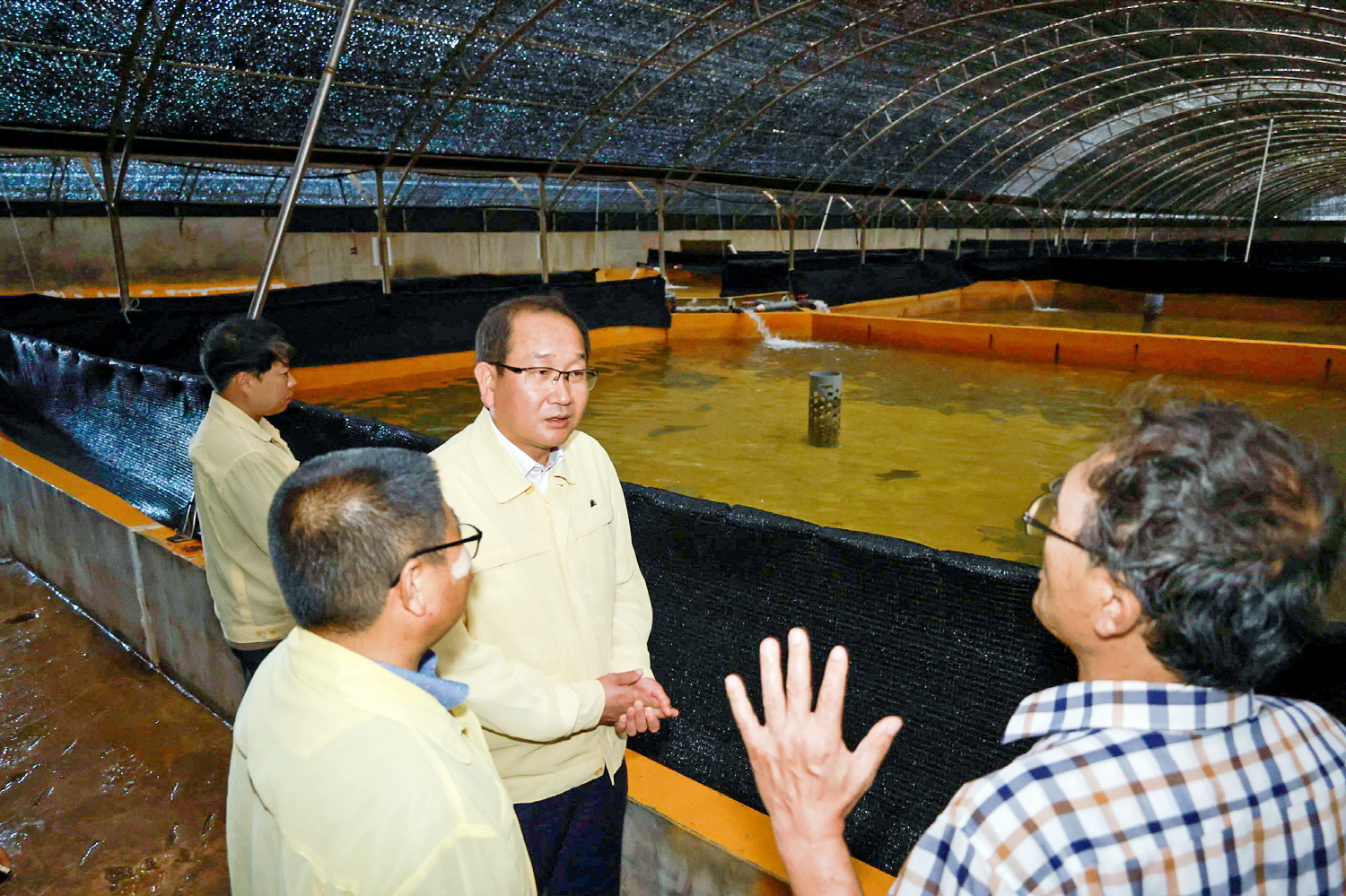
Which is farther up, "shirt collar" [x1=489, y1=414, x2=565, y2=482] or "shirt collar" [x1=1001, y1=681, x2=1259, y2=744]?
"shirt collar" [x1=489, y1=414, x2=565, y2=482]

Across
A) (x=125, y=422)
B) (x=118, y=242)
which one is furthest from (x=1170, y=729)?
(x=118, y=242)

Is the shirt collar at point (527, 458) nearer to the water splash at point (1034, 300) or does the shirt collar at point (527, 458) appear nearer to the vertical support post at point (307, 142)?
the vertical support post at point (307, 142)

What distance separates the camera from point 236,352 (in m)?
2.64

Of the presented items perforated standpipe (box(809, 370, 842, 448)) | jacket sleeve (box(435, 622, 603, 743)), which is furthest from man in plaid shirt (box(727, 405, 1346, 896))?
perforated standpipe (box(809, 370, 842, 448))

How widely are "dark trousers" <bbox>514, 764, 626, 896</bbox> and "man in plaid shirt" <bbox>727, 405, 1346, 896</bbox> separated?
0.99 metres

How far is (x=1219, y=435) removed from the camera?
1.02m

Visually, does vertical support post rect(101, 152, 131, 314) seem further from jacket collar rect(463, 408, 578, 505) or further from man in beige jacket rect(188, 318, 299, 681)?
jacket collar rect(463, 408, 578, 505)

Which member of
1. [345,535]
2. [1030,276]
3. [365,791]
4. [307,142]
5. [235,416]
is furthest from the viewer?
[1030,276]

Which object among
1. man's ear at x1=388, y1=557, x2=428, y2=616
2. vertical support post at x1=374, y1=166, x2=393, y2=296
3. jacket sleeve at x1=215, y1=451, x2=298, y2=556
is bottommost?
jacket sleeve at x1=215, y1=451, x2=298, y2=556

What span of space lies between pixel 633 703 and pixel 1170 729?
1.24 m

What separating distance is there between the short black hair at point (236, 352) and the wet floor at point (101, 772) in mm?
1673

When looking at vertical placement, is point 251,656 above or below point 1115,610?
below

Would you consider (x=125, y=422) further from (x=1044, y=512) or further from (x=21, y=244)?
(x=21, y=244)

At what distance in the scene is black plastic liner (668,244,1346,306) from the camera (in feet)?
56.4
